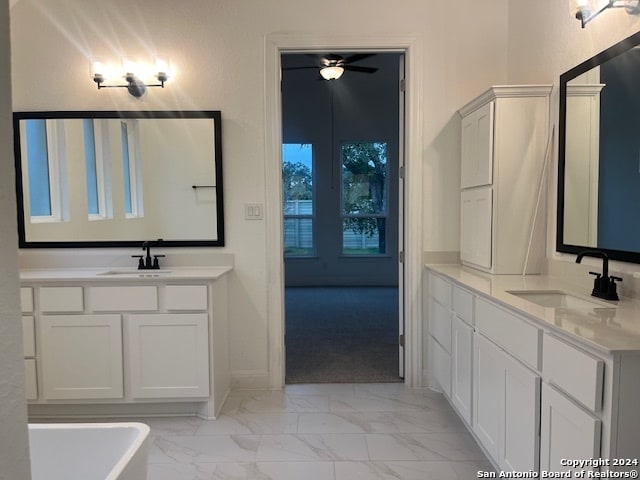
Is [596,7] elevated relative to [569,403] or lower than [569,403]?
elevated

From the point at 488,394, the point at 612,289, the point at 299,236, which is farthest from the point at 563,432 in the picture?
the point at 299,236

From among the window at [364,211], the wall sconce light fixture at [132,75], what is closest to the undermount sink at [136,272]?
the wall sconce light fixture at [132,75]

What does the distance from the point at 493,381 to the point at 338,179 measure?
5.61 metres

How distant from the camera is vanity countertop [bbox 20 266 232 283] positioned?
258 cm

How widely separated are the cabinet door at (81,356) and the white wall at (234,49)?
1113 mm

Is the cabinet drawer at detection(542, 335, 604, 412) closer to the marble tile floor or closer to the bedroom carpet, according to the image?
the marble tile floor

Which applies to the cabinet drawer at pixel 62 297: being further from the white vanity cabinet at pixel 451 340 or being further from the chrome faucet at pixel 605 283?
the chrome faucet at pixel 605 283

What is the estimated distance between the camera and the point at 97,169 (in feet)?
10.2

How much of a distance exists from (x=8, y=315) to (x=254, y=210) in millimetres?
2459

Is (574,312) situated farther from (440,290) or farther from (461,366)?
(440,290)

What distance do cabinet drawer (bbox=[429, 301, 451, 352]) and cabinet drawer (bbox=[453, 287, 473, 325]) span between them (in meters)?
0.16

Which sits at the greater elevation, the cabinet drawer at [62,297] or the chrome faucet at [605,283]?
the chrome faucet at [605,283]

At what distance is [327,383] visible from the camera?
320cm

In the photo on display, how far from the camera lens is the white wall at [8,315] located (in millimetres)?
607
